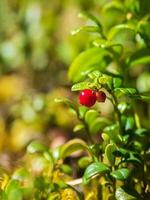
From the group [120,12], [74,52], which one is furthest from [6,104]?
[120,12]

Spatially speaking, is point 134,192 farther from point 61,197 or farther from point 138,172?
point 61,197

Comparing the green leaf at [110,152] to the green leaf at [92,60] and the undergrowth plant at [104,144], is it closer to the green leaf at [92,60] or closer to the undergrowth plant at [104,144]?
the undergrowth plant at [104,144]

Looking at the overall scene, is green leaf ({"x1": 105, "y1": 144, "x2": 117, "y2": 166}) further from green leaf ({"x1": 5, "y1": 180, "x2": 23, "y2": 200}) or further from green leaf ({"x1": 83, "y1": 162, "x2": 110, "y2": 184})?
green leaf ({"x1": 5, "y1": 180, "x2": 23, "y2": 200})

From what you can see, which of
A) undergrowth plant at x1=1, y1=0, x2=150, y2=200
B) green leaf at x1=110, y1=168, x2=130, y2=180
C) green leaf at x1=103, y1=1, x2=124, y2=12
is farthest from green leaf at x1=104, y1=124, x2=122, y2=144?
green leaf at x1=103, y1=1, x2=124, y2=12

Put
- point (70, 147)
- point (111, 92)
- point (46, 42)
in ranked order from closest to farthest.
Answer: point (111, 92)
point (70, 147)
point (46, 42)

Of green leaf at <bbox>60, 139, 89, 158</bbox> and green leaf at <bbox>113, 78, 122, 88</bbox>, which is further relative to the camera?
green leaf at <bbox>60, 139, 89, 158</bbox>
